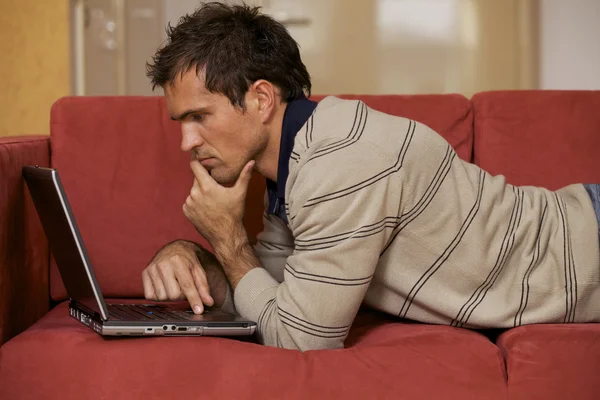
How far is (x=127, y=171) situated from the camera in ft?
6.50

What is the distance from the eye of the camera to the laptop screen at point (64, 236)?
149 cm

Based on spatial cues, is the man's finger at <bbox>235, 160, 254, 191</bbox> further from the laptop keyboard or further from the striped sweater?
the laptop keyboard

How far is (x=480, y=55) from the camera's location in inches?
151

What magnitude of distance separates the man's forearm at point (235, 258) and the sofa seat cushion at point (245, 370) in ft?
0.74

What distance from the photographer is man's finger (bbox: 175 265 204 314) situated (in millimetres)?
1666

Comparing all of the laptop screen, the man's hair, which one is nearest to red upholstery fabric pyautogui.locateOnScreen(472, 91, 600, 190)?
the man's hair

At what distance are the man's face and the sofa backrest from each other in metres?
0.27

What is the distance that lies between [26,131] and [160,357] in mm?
2538

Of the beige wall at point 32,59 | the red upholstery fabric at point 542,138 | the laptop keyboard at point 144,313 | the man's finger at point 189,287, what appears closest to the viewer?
the laptop keyboard at point 144,313

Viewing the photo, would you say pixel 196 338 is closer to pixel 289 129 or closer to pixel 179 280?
pixel 179 280

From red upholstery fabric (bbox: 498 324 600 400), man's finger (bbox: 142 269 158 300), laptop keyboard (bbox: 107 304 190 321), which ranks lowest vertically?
red upholstery fabric (bbox: 498 324 600 400)

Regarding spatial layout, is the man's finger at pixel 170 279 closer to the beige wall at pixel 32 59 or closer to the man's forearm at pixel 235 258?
the man's forearm at pixel 235 258

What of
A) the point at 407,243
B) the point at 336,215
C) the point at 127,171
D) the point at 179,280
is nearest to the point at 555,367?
the point at 407,243

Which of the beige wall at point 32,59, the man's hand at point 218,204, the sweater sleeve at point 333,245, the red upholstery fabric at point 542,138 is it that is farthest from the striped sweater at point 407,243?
the beige wall at point 32,59
